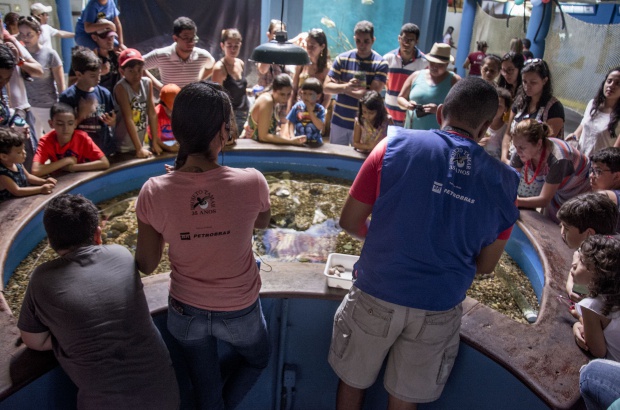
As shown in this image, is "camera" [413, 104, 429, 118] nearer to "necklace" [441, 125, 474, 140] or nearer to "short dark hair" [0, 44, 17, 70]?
"necklace" [441, 125, 474, 140]

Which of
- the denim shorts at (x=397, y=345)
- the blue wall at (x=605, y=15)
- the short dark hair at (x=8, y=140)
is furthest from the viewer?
the blue wall at (x=605, y=15)

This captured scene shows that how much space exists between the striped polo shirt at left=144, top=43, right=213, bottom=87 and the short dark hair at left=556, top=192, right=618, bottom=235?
4170 mm

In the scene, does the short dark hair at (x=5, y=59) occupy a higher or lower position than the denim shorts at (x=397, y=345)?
higher

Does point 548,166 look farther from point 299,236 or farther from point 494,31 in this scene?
point 494,31

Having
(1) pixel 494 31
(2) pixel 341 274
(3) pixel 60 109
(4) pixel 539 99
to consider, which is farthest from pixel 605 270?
(1) pixel 494 31

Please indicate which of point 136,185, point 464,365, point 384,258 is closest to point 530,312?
point 464,365

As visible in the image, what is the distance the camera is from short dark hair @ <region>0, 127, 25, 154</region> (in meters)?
2.98

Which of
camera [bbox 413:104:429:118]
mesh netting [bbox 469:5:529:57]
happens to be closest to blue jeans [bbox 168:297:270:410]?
camera [bbox 413:104:429:118]

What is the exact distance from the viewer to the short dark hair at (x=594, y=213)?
8.00 ft

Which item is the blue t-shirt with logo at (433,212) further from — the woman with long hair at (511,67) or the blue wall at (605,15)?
the blue wall at (605,15)

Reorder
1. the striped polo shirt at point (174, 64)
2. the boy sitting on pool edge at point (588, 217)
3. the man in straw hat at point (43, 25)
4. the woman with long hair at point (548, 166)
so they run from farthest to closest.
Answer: the man in straw hat at point (43, 25)
the striped polo shirt at point (174, 64)
the woman with long hair at point (548, 166)
the boy sitting on pool edge at point (588, 217)

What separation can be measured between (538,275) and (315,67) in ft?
14.1

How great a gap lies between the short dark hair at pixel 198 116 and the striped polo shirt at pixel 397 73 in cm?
427

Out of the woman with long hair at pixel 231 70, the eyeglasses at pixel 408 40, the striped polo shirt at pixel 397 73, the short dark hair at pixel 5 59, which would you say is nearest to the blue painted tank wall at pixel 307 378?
the short dark hair at pixel 5 59
